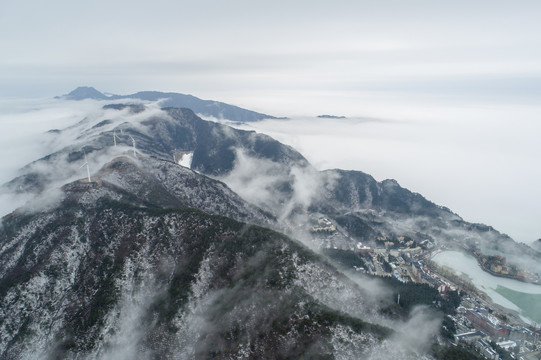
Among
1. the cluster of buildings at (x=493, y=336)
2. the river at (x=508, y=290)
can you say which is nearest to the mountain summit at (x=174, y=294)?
the cluster of buildings at (x=493, y=336)

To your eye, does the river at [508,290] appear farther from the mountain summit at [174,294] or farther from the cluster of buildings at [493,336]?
the mountain summit at [174,294]

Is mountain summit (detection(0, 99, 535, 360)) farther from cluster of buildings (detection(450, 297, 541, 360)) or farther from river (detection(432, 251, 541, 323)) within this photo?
river (detection(432, 251, 541, 323))

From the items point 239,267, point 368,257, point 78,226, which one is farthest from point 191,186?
point 368,257

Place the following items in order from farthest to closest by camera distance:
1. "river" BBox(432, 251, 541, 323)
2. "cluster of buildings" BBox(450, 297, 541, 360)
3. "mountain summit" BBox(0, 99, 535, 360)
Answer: "river" BBox(432, 251, 541, 323), "cluster of buildings" BBox(450, 297, 541, 360), "mountain summit" BBox(0, 99, 535, 360)

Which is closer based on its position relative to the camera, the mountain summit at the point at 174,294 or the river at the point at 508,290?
the mountain summit at the point at 174,294

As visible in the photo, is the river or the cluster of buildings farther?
the river

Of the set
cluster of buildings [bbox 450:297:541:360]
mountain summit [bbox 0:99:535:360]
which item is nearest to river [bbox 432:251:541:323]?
cluster of buildings [bbox 450:297:541:360]

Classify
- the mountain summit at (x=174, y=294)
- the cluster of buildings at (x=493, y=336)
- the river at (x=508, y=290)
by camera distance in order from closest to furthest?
the mountain summit at (x=174, y=294)
the cluster of buildings at (x=493, y=336)
the river at (x=508, y=290)

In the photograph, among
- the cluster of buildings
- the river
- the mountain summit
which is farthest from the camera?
the river

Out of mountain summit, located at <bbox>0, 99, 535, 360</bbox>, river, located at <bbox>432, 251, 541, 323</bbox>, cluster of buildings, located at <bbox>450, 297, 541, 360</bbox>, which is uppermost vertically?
mountain summit, located at <bbox>0, 99, 535, 360</bbox>
